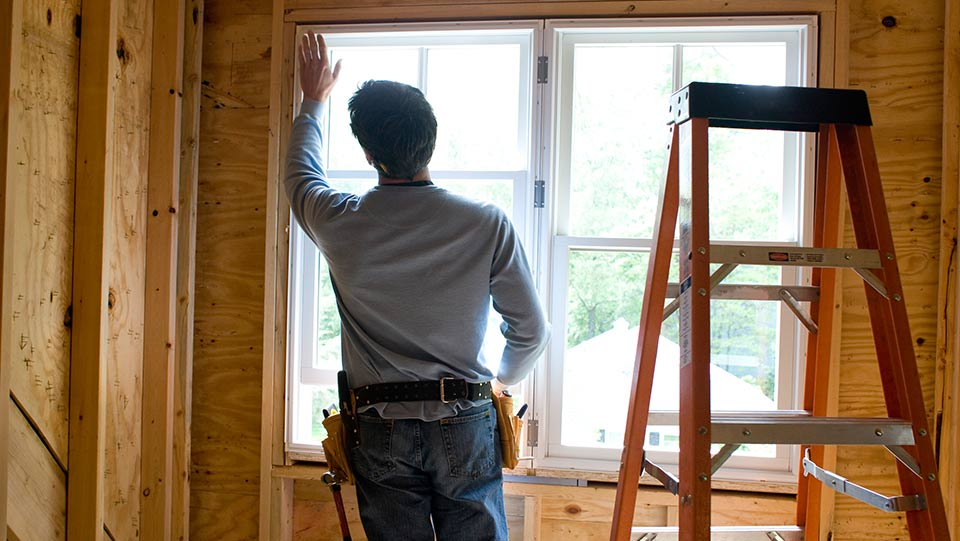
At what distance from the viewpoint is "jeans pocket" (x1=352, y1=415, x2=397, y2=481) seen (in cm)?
156

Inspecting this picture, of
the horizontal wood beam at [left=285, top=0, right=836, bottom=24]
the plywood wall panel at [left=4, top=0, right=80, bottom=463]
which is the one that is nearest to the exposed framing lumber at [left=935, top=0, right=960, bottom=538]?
the horizontal wood beam at [left=285, top=0, right=836, bottom=24]

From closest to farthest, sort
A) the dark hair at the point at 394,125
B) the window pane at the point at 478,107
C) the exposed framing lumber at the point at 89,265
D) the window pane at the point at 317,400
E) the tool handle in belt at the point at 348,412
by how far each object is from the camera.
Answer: the dark hair at the point at 394,125 → the tool handle in belt at the point at 348,412 → the exposed framing lumber at the point at 89,265 → the window pane at the point at 478,107 → the window pane at the point at 317,400

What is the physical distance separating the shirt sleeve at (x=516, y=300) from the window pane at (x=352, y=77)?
0.86m

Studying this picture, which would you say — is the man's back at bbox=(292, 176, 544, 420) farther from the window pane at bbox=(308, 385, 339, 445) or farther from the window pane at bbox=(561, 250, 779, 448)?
the window pane at bbox=(308, 385, 339, 445)

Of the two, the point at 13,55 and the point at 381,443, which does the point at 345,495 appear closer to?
the point at 381,443

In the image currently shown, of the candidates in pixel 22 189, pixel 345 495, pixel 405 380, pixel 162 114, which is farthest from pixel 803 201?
pixel 22 189

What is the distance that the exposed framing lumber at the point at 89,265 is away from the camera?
6.10ft

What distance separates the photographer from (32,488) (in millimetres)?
1736

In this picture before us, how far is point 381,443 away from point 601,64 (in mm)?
1340

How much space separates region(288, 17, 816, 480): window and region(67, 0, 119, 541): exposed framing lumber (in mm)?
579

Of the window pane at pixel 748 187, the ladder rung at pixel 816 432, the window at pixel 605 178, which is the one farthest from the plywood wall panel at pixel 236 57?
the ladder rung at pixel 816 432

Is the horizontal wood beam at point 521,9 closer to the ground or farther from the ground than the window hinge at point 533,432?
farther from the ground

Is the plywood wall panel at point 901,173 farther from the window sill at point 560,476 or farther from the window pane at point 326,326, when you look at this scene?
the window pane at point 326,326

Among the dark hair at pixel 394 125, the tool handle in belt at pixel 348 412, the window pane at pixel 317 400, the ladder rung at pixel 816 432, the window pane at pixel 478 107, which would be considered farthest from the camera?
the window pane at pixel 317 400
